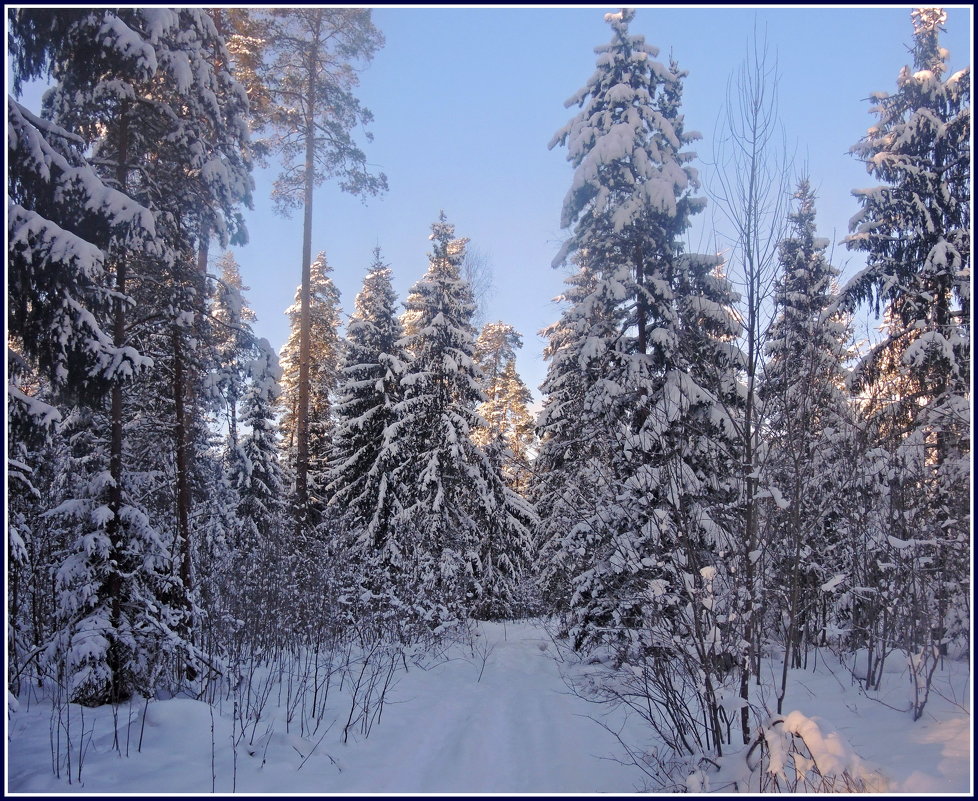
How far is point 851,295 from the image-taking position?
38.3ft

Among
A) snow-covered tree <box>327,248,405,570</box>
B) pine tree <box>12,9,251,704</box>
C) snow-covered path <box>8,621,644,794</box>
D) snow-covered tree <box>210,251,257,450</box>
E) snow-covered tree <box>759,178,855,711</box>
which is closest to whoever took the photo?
→ snow-covered path <box>8,621,644,794</box>

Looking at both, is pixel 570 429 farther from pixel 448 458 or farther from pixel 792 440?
pixel 792 440

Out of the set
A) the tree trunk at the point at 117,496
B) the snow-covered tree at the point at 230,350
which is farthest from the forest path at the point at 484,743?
the snow-covered tree at the point at 230,350

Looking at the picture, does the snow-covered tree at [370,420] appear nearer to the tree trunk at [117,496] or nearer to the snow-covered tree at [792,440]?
the tree trunk at [117,496]

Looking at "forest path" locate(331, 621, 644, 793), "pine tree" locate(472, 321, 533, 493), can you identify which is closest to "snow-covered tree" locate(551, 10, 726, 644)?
"forest path" locate(331, 621, 644, 793)

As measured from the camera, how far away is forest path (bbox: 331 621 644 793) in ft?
18.1

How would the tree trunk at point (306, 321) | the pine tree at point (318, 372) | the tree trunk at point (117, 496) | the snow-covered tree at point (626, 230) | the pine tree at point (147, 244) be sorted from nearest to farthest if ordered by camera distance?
A: the pine tree at point (147, 244), the tree trunk at point (117, 496), the snow-covered tree at point (626, 230), the tree trunk at point (306, 321), the pine tree at point (318, 372)

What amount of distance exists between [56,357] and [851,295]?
1346 centimetres

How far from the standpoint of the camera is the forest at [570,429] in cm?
540

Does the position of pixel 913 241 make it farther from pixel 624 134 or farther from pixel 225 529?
pixel 225 529

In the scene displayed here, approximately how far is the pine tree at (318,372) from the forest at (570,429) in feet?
16.6

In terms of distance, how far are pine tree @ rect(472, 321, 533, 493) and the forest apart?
1107 centimetres

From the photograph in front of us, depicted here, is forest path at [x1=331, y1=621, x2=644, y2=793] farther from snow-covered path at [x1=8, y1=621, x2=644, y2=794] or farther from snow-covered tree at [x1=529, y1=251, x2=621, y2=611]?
snow-covered tree at [x1=529, y1=251, x2=621, y2=611]

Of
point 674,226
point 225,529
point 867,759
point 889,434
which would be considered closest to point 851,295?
point 674,226
